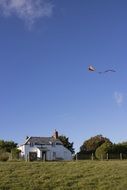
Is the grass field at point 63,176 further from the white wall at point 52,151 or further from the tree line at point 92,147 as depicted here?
the white wall at point 52,151

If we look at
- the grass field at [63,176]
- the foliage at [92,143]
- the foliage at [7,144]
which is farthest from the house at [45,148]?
the grass field at [63,176]

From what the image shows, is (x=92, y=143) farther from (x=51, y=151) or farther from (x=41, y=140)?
(x=41, y=140)

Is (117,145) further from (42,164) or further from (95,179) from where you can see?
(95,179)

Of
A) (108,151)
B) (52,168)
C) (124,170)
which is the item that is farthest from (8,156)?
(124,170)

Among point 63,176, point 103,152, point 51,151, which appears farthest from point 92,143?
point 63,176

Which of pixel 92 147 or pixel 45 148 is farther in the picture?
pixel 92 147

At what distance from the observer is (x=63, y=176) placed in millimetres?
55188

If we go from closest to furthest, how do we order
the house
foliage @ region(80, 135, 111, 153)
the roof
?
the house < the roof < foliage @ region(80, 135, 111, 153)

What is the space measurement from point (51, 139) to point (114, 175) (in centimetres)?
6283

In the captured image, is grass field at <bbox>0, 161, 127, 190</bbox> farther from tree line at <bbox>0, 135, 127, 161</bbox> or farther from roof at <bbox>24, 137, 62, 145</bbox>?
roof at <bbox>24, 137, 62, 145</bbox>

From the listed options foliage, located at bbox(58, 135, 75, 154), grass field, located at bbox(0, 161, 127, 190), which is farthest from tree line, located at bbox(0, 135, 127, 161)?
grass field, located at bbox(0, 161, 127, 190)

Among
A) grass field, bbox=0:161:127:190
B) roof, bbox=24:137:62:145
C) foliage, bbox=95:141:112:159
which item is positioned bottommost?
grass field, bbox=0:161:127:190

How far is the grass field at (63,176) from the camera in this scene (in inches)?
1933

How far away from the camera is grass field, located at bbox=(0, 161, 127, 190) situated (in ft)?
161
